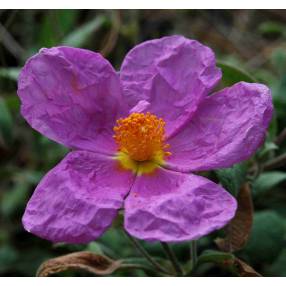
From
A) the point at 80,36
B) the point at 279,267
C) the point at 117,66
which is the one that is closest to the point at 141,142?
the point at 279,267

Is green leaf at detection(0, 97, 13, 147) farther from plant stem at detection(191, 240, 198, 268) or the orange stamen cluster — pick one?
plant stem at detection(191, 240, 198, 268)

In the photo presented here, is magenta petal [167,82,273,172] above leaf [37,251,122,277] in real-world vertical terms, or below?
above

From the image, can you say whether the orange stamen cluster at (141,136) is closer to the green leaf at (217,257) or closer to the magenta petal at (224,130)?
the magenta petal at (224,130)

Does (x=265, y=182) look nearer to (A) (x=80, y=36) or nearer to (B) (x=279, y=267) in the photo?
(B) (x=279, y=267)

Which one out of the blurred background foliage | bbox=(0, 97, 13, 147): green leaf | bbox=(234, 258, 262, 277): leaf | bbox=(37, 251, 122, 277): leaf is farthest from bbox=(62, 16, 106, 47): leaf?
bbox=(234, 258, 262, 277): leaf

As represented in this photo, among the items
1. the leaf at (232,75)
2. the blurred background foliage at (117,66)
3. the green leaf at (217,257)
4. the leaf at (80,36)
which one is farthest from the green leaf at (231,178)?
the leaf at (80,36)
